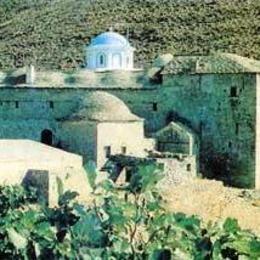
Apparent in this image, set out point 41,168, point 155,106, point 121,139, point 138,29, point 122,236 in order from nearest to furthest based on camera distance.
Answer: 1. point 122,236
2. point 41,168
3. point 121,139
4. point 155,106
5. point 138,29

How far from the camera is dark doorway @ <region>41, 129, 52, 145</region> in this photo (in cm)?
3058

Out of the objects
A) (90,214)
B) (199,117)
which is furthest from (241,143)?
(90,214)

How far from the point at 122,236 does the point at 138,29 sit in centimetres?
4873

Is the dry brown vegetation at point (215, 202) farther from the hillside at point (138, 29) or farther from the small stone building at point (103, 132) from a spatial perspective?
the hillside at point (138, 29)

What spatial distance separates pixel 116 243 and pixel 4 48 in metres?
51.7

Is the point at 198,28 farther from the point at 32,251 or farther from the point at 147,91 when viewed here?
the point at 32,251

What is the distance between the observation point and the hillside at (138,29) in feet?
176

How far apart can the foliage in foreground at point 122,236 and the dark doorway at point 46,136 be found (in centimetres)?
1841

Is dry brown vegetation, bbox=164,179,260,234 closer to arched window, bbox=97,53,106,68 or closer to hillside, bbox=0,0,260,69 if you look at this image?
arched window, bbox=97,53,106,68

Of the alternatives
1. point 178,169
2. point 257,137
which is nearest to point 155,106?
point 257,137

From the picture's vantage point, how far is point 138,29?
5919 cm

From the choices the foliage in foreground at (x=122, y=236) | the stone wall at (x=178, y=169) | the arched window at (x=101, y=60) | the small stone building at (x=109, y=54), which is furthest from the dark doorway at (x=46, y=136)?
the foliage in foreground at (x=122, y=236)

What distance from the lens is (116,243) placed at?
412 inches

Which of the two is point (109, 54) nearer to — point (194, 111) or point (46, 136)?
point (46, 136)
